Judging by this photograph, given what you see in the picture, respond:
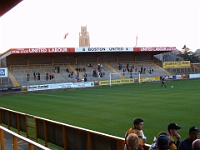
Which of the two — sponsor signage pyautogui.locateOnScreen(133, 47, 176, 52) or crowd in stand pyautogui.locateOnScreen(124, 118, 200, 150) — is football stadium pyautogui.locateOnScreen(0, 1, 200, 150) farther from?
crowd in stand pyautogui.locateOnScreen(124, 118, 200, 150)

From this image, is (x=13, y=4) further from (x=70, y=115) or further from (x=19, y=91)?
(x=19, y=91)

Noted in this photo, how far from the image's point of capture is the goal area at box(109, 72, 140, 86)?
5233cm

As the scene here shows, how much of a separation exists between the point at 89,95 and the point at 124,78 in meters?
23.8

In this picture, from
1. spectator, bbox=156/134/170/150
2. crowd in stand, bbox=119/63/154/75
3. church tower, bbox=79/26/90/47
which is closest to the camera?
spectator, bbox=156/134/170/150

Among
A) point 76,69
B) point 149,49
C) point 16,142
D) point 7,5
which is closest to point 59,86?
point 76,69

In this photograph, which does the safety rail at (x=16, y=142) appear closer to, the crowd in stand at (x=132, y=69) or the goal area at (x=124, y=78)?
the goal area at (x=124, y=78)

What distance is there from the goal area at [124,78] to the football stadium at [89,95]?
16 cm

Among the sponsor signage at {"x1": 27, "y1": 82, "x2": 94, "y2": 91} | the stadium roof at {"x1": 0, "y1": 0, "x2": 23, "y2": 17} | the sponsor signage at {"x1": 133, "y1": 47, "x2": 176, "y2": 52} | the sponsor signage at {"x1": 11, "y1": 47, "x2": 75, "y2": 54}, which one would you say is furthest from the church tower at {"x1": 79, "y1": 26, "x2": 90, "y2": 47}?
the stadium roof at {"x1": 0, "y1": 0, "x2": 23, "y2": 17}

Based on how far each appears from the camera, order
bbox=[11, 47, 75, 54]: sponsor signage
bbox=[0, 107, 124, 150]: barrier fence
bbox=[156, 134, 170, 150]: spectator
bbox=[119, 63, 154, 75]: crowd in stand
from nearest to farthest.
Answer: bbox=[156, 134, 170, 150]: spectator → bbox=[0, 107, 124, 150]: barrier fence → bbox=[11, 47, 75, 54]: sponsor signage → bbox=[119, 63, 154, 75]: crowd in stand

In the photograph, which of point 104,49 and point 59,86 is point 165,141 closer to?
point 59,86

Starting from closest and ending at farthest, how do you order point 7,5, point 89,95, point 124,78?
point 7,5 → point 89,95 → point 124,78

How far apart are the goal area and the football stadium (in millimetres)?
161

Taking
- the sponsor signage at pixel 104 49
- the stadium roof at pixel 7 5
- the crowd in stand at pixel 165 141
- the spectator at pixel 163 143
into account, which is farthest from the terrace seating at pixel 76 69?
the spectator at pixel 163 143

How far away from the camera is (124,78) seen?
55.7 meters
